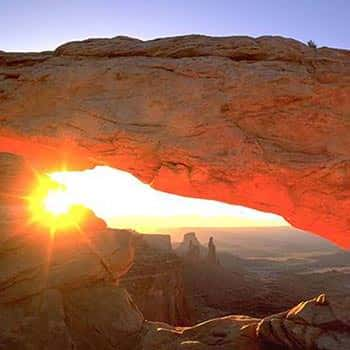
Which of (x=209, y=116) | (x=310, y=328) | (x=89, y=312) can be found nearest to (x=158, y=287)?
(x=89, y=312)

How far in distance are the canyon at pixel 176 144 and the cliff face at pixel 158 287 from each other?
2389 centimetres

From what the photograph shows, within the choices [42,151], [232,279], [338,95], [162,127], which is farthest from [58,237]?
[232,279]

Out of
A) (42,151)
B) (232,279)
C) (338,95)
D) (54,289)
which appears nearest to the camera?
(338,95)

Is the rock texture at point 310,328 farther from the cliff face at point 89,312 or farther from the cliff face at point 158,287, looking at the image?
the cliff face at point 158,287

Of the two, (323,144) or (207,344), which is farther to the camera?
(207,344)

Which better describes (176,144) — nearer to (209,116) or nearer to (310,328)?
(209,116)

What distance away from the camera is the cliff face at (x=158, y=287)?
42.0m

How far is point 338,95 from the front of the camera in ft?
49.5

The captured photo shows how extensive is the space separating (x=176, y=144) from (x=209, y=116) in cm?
150

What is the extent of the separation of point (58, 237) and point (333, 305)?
36.2 ft

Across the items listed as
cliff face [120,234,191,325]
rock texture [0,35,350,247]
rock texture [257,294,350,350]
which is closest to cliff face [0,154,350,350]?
rock texture [257,294,350,350]

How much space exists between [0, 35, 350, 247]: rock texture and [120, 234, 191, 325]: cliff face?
2630 cm

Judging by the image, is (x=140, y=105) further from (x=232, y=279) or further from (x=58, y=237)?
(x=232, y=279)

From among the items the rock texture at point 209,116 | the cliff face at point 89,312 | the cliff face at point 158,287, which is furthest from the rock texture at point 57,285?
the cliff face at point 158,287
